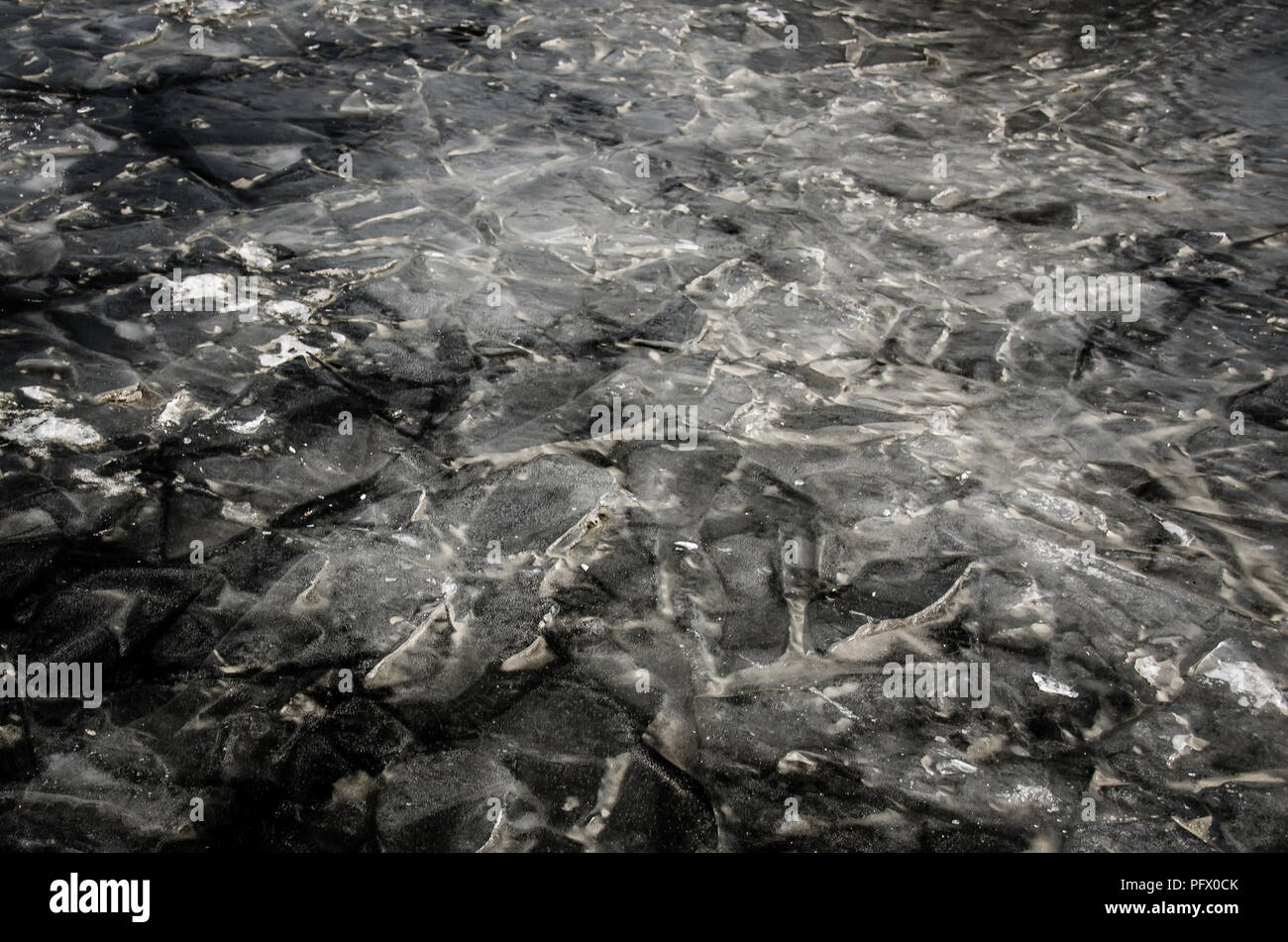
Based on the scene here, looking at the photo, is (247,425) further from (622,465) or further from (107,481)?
(622,465)

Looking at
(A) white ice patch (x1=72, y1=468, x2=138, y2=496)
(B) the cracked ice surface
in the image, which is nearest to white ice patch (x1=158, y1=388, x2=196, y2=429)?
(B) the cracked ice surface

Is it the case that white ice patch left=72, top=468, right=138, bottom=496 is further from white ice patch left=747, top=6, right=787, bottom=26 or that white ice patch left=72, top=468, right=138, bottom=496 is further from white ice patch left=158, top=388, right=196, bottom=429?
white ice patch left=747, top=6, right=787, bottom=26

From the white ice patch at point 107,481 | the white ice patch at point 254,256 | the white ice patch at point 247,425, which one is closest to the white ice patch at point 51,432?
the white ice patch at point 107,481

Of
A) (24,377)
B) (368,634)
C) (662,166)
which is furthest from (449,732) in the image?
(662,166)

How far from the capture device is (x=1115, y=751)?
234 centimetres

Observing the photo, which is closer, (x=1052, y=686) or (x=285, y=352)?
(x=1052, y=686)

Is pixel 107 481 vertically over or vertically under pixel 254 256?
under

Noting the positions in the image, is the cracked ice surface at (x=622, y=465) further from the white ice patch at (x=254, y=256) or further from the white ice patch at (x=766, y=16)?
the white ice patch at (x=766, y=16)

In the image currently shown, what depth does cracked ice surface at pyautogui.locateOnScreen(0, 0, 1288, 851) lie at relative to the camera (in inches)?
88.0

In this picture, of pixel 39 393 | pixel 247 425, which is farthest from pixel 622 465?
pixel 39 393

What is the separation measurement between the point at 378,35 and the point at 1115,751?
5279mm

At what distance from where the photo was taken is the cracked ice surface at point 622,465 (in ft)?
7.33

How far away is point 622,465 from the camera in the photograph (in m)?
3.07

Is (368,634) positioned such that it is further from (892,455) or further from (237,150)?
(237,150)
